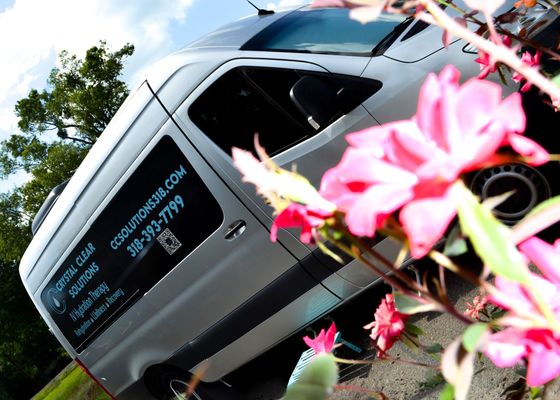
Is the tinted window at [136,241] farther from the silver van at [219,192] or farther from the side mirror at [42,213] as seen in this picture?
the side mirror at [42,213]

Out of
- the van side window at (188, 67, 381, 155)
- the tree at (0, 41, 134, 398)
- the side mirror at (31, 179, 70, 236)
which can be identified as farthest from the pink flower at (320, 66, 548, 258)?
the tree at (0, 41, 134, 398)

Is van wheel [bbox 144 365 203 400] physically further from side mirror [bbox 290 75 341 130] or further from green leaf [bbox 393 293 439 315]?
green leaf [bbox 393 293 439 315]

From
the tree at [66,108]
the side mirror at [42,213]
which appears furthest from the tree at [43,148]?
the side mirror at [42,213]

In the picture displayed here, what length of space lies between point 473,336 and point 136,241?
3.77 metres

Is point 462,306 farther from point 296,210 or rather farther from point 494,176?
point 296,210

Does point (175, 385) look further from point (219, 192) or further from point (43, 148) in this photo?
point (43, 148)

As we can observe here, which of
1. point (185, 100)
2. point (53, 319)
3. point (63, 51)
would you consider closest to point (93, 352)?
point (53, 319)

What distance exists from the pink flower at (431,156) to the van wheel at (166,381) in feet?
13.5

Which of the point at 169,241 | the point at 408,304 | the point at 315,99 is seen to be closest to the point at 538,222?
the point at 408,304

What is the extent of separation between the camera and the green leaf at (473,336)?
0.37 m

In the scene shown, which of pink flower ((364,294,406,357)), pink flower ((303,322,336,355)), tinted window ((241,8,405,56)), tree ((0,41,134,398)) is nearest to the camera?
pink flower ((303,322,336,355))

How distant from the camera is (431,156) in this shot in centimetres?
38

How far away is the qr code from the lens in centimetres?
387

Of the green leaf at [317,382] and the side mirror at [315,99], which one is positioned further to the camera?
the side mirror at [315,99]
